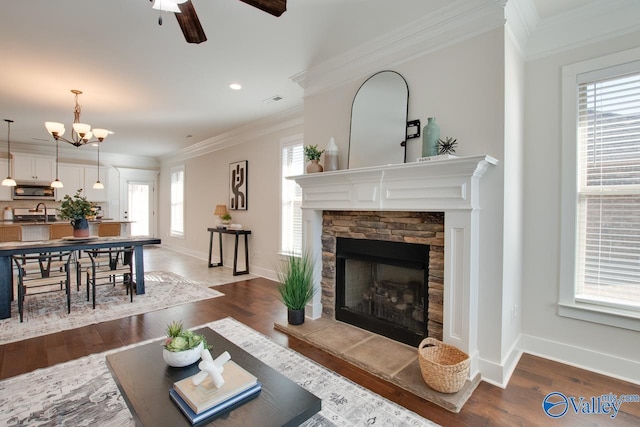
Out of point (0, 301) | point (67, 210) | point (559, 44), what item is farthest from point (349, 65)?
point (0, 301)

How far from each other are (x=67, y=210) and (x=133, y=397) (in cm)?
370

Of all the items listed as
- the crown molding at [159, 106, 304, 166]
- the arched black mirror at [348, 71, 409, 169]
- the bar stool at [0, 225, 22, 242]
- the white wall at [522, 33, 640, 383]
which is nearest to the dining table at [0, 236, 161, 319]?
the bar stool at [0, 225, 22, 242]

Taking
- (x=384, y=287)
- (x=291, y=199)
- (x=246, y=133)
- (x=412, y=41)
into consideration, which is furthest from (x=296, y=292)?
(x=246, y=133)

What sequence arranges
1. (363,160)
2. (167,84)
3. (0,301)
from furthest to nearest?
(167,84), (0,301), (363,160)

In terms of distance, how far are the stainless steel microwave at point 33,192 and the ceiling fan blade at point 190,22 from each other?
7.96 m

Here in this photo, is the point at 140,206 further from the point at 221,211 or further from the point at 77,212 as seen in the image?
the point at 77,212

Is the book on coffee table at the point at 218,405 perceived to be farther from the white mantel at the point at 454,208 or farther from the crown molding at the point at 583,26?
the crown molding at the point at 583,26

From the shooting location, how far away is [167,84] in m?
3.96

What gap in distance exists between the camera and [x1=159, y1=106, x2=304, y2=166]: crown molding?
502cm

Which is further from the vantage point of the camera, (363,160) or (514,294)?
(363,160)

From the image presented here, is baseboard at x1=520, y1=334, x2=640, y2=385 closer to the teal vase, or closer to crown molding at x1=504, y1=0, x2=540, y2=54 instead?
the teal vase

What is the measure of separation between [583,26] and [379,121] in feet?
5.61

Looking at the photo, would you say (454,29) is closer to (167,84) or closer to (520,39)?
(520,39)

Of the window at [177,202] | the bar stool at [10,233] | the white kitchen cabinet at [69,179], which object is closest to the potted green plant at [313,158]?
the bar stool at [10,233]
